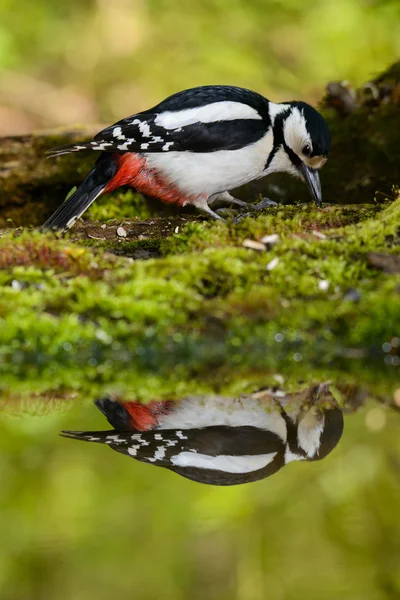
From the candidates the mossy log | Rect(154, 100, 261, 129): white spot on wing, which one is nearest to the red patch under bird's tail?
Rect(154, 100, 261, 129): white spot on wing

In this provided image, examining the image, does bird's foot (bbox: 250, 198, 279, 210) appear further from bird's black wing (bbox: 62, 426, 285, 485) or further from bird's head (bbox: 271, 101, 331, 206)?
bird's black wing (bbox: 62, 426, 285, 485)

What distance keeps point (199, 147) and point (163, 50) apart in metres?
5.53

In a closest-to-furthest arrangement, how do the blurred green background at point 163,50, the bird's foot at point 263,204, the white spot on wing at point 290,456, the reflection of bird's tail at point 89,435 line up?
the white spot on wing at point 290,456 < the reflection of bird's tail at point 89,435 < the bird's foot at point 263,204 < the blurred green background at point 163,50

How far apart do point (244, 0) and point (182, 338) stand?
705cm

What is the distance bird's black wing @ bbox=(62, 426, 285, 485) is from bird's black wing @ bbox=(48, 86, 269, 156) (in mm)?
2421

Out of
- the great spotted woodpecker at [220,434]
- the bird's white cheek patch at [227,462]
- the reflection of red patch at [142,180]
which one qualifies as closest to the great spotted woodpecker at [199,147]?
the reflection of red patch at [142,180]

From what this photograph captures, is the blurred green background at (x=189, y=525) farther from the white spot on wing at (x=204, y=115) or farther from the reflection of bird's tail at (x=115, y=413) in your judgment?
the white spot on wing at (x=204, y=115)

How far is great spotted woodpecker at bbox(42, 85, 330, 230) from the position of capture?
17.4ft

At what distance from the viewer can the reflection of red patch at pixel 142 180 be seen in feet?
17.7

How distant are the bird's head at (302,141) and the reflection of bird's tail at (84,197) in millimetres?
974

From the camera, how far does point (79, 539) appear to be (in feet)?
7.88

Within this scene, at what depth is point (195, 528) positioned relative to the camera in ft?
8.21

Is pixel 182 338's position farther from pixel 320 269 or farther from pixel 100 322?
pixel 320 269

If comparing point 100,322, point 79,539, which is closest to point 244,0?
point 100,322
